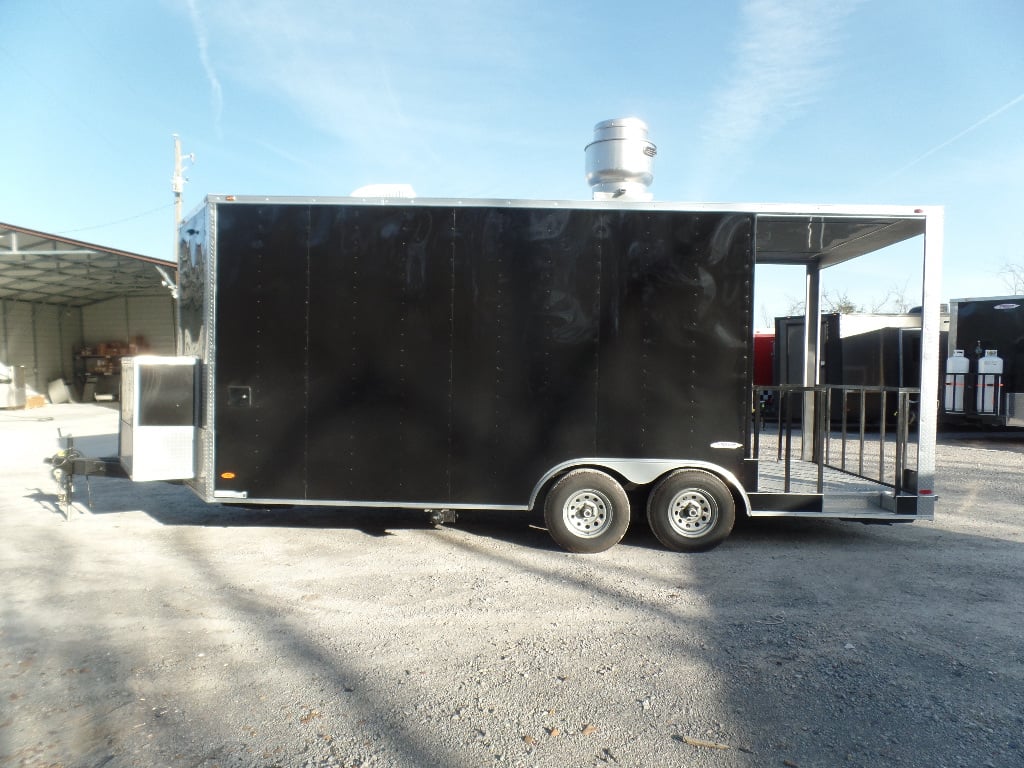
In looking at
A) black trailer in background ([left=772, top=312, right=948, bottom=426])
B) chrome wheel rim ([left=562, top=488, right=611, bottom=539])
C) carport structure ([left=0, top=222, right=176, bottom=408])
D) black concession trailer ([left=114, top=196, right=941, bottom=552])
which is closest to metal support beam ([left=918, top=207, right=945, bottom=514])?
black concession trailer ([left=114, top=196, right=941, bottom=552])

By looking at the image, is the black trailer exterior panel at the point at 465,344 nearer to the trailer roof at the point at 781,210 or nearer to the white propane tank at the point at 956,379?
the trailer roof at the point at 781,210

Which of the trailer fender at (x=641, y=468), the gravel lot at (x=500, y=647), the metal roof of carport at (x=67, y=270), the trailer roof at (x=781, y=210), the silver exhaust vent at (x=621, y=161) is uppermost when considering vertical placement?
the metal roof of carport at (x=67, y=270)

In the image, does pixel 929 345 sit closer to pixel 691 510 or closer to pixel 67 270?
pixel 691 510

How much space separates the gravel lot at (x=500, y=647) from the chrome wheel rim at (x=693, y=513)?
0.28m

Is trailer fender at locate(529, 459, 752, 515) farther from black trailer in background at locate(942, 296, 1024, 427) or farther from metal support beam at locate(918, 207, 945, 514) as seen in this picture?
black trailer in background at locate(942, 296, 1024, 427)

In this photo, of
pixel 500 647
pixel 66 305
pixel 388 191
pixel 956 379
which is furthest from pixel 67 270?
pixel 956 379

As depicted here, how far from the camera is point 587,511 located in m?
6.01

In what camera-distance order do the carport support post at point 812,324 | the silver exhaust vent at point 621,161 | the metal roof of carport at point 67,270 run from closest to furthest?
the silver exhaust vent at point 621,161 → the carport support post at point 812,324 → the metal roof of carport at point 67,270

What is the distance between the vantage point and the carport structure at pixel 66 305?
1985cm

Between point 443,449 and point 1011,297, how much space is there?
13.5 meters

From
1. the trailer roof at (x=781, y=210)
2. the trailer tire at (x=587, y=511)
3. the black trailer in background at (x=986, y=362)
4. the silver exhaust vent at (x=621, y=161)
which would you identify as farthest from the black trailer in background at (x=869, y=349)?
the trailer tire at (x=587, y=511)

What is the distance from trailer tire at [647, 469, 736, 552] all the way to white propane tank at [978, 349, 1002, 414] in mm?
11066

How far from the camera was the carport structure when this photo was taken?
19853mm

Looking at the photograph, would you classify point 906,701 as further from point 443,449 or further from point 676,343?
point 443,449
